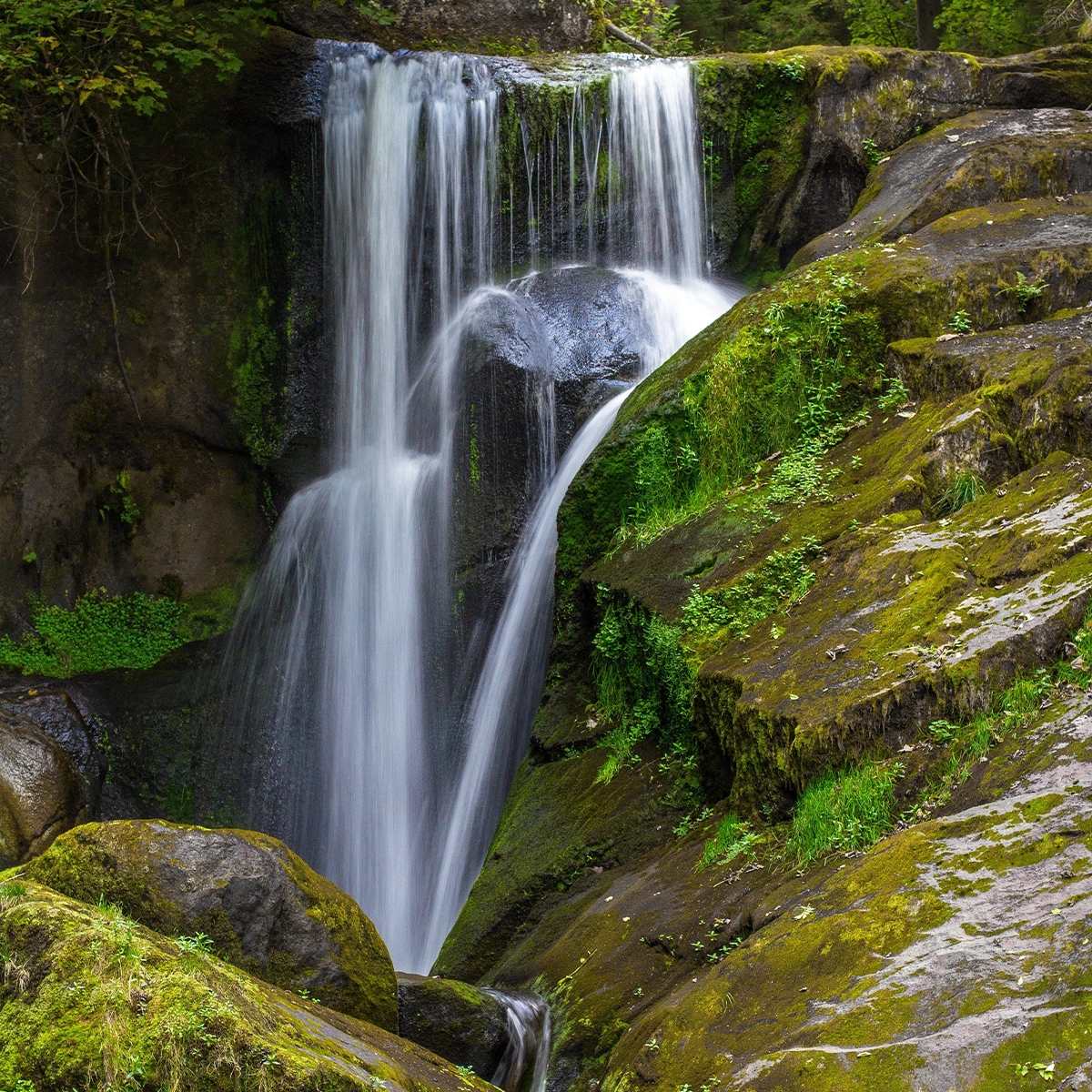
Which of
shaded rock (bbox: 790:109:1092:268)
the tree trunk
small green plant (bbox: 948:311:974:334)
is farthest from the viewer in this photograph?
the tree trunk

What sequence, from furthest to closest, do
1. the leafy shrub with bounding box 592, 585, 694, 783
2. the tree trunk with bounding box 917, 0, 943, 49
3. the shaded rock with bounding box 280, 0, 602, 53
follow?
the tree trunk with bounding box 917, 0, 943, 49, the shaded rock with bounding box 280, 0, 602, 53, the leafy shrub with bounding box 592, 585, 694, 783

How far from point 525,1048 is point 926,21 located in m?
14.4

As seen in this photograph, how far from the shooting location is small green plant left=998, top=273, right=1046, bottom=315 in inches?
258

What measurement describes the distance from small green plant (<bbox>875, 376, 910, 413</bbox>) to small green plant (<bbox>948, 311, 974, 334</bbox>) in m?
0.46

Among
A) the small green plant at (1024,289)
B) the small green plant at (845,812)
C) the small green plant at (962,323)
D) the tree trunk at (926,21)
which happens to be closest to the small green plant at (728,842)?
the small green plant at (845,812)

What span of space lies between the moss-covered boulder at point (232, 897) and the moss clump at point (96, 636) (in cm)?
653

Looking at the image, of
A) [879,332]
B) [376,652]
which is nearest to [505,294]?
[376,652]

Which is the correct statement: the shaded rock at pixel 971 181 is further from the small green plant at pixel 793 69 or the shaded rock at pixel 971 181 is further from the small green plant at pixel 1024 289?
the small green plant at pixel 793 69

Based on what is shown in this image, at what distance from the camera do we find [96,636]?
35.1 feet

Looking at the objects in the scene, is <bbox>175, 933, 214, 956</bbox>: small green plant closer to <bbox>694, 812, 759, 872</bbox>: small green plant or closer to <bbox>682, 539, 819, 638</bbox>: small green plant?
<bbox>694, 812, 759, 872</bbox>: small green plant

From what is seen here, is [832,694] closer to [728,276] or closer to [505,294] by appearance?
[505,294]

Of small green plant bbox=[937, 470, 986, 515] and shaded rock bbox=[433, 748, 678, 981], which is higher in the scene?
small green plant bbox=[937, 470, 986, 515]

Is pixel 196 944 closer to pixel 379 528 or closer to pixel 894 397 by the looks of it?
pixel 894 397

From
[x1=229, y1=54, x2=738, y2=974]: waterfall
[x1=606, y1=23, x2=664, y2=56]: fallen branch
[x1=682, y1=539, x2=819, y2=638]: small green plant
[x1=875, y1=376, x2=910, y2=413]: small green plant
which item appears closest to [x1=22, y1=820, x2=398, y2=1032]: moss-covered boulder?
[x1=682, y1=539, x2=819, y2=638]: small green plant
